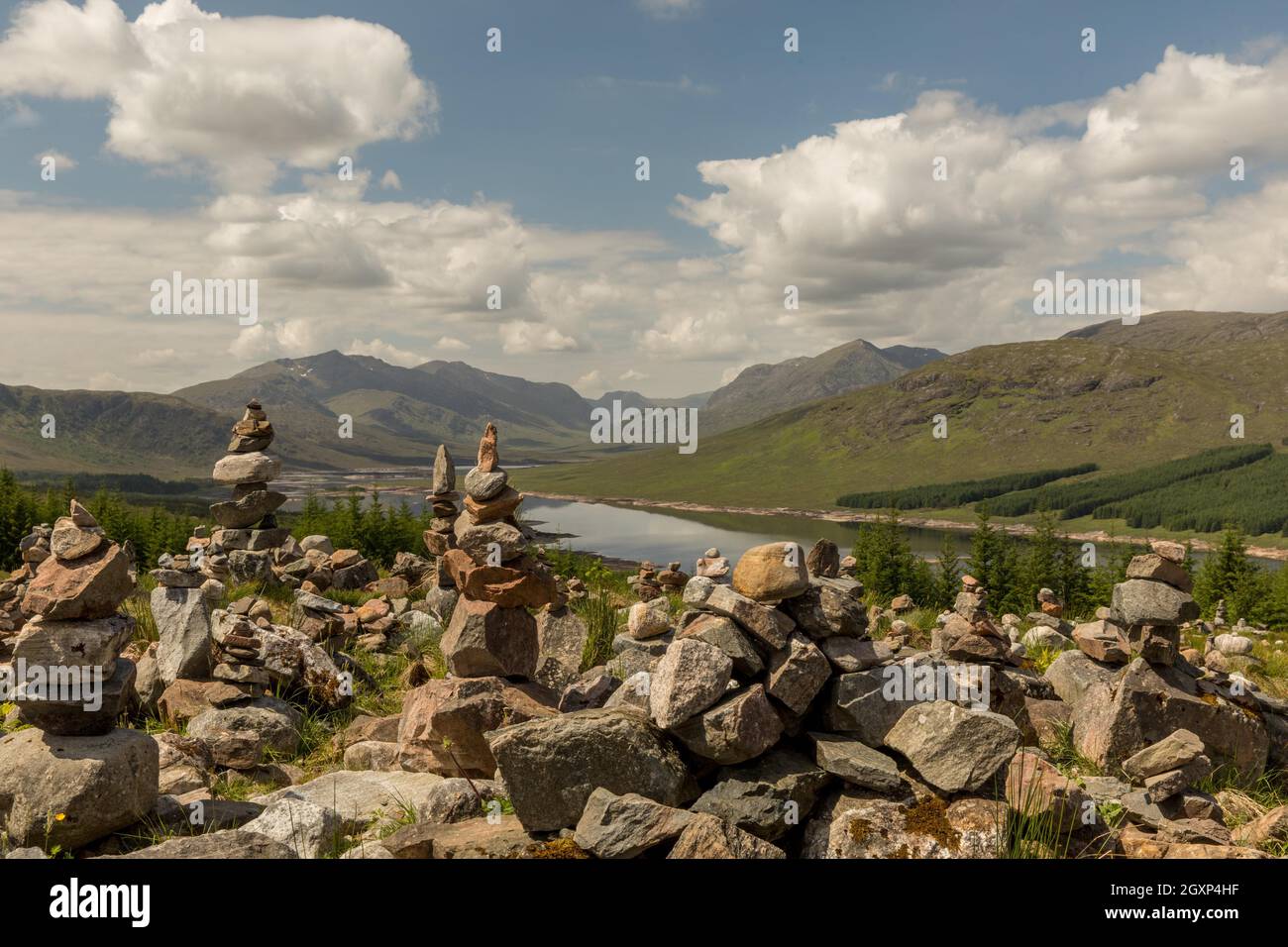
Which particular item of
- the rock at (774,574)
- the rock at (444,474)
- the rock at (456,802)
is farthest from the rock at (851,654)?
the rock at (444,474)

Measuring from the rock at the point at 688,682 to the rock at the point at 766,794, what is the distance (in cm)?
85

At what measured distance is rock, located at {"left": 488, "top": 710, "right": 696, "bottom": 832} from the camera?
8094mm

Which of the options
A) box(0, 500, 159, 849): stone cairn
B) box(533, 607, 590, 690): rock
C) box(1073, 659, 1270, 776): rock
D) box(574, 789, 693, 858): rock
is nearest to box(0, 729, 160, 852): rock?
box(0, 500, 159, 849): stone cairn

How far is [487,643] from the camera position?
474 inches

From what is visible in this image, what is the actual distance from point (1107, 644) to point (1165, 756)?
193 inches

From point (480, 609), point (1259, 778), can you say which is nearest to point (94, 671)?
point (480, 609)

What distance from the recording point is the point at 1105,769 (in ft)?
37.9

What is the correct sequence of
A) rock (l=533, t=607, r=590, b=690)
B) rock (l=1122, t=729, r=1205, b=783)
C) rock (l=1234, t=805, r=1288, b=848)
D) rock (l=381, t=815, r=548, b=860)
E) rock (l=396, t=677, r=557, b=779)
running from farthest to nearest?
rock (l=533, t=607, r=590, b=690) → rock (l=396, t=677, r=557, b=779) → rock (l=1122, t=729, r=1205, b=783) → rock (l=1234, t=805, r=1288, b=848) → rock (l=381, t=815, r=548, b=860)

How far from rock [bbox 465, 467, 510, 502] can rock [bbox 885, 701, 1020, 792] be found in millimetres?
7977

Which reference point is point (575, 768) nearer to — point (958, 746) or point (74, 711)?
point (958, 746)

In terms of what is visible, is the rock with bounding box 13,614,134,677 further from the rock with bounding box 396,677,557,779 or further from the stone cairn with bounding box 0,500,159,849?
the rock with bounding box 396,677,557,779

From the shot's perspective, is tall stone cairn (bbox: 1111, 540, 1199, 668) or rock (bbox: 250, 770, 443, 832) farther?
tall stone cairn (bbox: 1111, 540, 1199, 668)
